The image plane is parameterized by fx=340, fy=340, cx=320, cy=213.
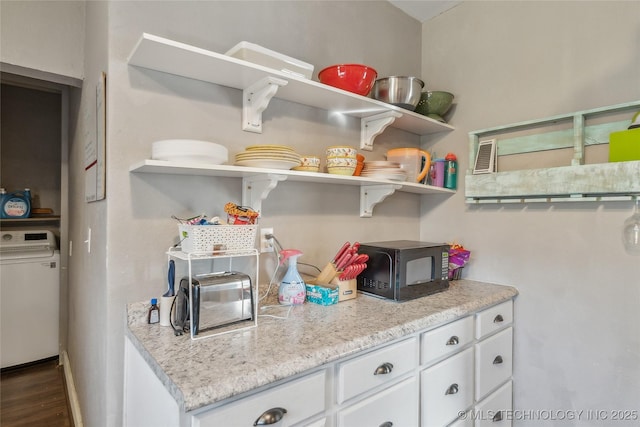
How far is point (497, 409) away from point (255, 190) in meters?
1.58

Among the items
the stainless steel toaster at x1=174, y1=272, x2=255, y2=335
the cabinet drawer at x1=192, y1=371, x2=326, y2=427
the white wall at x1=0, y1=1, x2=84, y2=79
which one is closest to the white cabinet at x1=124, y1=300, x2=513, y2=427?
the cabinet drawer at x1=192, y1=371, x2=326, y2=427

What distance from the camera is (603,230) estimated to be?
1.53m

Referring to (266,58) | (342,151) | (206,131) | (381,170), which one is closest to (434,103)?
(381,170)

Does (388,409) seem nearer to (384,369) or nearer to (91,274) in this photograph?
(384,369)

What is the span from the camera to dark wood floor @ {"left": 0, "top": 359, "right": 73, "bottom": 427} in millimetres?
2094

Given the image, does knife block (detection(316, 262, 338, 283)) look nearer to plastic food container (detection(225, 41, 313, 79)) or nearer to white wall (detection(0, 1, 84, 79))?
plastic food container (detection(225, 41, 313, 79))

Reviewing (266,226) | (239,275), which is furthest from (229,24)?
(239,275)

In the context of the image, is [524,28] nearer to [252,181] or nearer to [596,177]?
[596,177]

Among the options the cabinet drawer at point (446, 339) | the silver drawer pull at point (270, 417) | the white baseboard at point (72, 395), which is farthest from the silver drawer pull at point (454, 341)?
the white baseboard at point (72, 395)

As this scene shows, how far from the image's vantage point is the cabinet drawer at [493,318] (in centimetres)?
154

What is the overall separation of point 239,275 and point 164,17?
0.98 m

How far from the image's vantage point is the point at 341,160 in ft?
4.95

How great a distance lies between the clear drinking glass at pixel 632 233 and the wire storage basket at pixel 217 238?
5.17ft

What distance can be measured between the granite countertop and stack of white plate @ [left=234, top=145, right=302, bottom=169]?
560 millimetres
